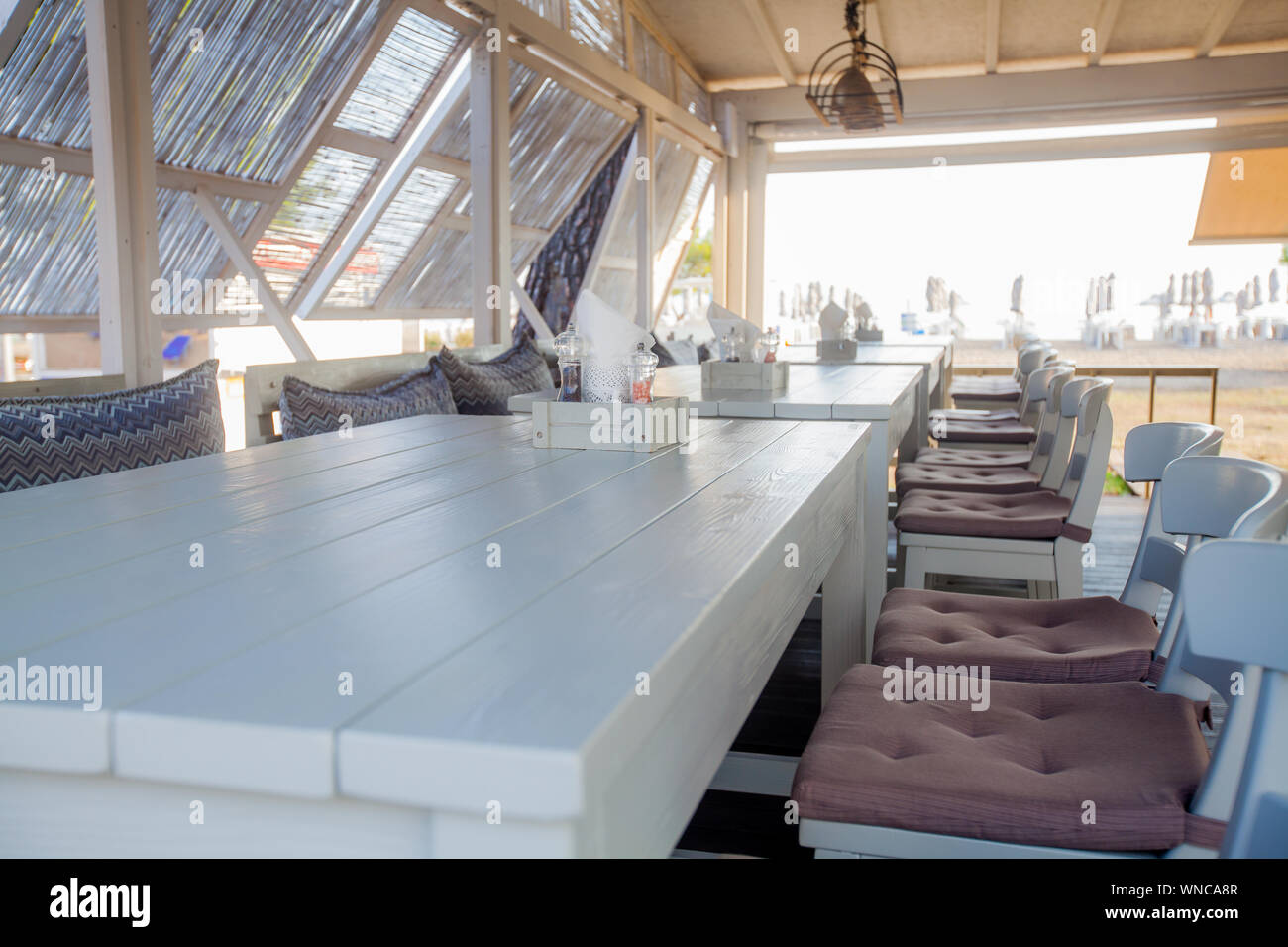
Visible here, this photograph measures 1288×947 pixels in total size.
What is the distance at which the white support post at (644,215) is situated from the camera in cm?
743

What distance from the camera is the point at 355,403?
3.22 metres

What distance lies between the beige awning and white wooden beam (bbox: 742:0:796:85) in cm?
392

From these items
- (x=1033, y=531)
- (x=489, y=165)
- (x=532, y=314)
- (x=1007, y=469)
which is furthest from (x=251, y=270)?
(x=1033, y=531)

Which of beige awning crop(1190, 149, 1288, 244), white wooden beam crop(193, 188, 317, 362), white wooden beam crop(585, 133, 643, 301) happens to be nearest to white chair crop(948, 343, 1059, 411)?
white wooden beam crop(585, 133, 643, 301)

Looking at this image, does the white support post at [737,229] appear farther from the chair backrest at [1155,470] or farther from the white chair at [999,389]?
the chair backrest at [1155,470]

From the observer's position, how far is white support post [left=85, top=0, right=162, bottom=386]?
2818 mm

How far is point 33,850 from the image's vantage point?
2.56ft

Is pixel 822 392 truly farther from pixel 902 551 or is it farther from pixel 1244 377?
pixel 1244 377

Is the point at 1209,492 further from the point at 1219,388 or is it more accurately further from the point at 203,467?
the point at 1219,388

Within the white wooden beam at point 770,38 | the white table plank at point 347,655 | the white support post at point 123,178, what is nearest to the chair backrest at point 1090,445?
the white table plank at point 347,655

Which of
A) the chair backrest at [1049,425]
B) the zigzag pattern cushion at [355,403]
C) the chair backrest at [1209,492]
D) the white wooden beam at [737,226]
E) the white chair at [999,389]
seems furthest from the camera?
the white wooden beam at [737,226]

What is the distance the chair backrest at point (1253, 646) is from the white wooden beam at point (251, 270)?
3.97 m

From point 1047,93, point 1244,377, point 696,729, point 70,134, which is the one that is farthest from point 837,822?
point 1244,377

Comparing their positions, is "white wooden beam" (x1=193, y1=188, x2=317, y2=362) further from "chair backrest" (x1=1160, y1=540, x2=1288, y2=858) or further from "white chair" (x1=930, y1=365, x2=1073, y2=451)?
"chair backrest" (x1=1160, y1=540, x2=1288, y2=858)
